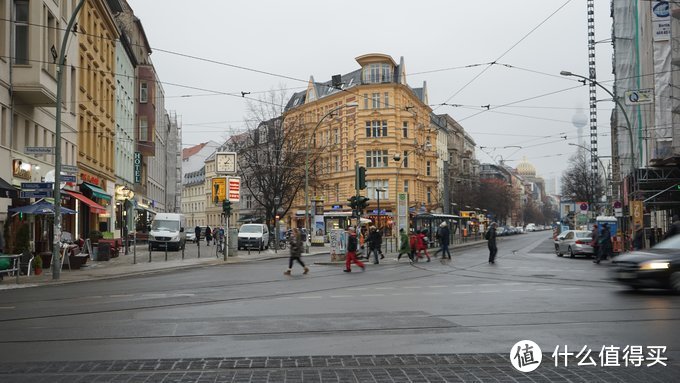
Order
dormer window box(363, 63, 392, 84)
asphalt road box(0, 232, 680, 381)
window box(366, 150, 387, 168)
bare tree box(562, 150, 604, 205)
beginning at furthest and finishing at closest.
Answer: window box(366, 150, 387, 168)
dormer window box(363, 63, 392, 84)
bare tree box(562, 150, 604, 205)
asphalt road box(0, 232, 680, 381)

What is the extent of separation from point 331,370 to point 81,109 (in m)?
36.6

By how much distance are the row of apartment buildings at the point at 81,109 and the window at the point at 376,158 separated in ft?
85.6

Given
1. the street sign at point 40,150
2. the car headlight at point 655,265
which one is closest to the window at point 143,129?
the street sign at point 40,150

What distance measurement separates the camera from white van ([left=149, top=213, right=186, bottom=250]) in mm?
47156

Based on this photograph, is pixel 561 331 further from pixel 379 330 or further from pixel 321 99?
pixel 321 99

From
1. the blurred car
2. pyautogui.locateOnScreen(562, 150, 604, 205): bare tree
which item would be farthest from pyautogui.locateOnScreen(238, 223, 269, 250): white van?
pyautogui.locateOnScreen(562, 150, 604, 205): bare tree

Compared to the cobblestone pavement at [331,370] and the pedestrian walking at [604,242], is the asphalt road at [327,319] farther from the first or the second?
the pedestrian walking at [604,242]

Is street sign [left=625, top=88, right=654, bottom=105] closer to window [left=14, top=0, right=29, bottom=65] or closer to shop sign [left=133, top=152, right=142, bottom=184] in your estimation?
window [left=14, top=0, right=29, bottom=65]

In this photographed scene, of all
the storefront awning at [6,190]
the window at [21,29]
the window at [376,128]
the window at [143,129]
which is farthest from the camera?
the window at [376,128]

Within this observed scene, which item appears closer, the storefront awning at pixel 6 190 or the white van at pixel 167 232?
the storefront awning at pixel 6 190

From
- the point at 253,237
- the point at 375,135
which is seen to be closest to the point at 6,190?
the point at 253,237

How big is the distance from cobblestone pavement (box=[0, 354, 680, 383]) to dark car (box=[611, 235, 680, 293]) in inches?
330

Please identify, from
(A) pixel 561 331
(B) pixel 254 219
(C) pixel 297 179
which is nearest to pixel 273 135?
(C) pixel 297 179

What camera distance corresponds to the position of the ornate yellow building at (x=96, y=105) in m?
40.4
